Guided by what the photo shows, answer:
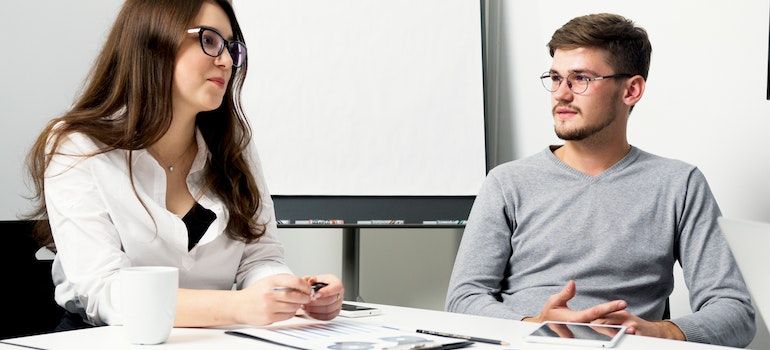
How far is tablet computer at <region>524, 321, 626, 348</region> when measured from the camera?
3.96ft

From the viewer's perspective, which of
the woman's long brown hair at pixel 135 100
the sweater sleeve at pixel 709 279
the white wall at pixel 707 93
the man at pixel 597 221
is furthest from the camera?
the white wall at pixel 707 93

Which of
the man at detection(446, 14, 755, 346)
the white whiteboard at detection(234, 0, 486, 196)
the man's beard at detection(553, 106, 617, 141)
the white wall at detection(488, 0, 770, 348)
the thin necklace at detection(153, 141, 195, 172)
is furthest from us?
the white whiteboard at detection(234, 0, 486, 196)

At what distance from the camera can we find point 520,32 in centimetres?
301

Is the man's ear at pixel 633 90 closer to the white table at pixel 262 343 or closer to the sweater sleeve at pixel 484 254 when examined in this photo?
the sweater sleeve at pixel 484 254

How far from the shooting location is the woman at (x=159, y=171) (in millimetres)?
1492

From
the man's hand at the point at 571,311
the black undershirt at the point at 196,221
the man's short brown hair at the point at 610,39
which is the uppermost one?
the man's short brown hair at the point at 610,39

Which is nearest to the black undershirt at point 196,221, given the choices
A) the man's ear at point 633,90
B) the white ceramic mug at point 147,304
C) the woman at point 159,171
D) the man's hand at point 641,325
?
the woman at point 159,171

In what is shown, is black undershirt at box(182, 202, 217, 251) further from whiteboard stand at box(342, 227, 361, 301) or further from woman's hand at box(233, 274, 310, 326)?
whiteboard stand at box(342, 227, 361, 301)

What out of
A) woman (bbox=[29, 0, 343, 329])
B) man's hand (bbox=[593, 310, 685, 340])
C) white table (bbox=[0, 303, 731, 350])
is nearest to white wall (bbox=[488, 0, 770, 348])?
man's hand (bbox=[593, 310, 685, 340])

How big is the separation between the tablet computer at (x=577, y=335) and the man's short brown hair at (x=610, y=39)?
1026 millimetres

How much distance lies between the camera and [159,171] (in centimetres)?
163

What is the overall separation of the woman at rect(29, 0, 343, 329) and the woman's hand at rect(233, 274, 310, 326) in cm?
8

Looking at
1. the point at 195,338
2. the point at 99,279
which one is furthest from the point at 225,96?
the point at 195,338

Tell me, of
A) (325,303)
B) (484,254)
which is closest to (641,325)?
(484,254)
